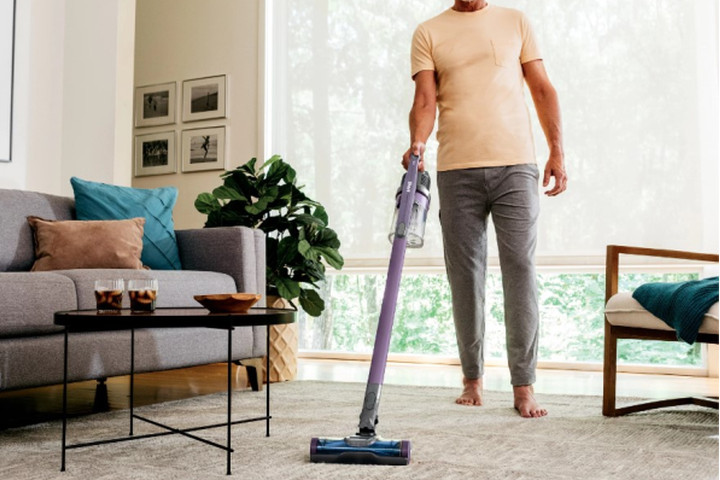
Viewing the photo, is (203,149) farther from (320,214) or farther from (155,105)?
(320,214)

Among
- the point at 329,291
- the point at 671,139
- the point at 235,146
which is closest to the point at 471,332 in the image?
the point at 671,139

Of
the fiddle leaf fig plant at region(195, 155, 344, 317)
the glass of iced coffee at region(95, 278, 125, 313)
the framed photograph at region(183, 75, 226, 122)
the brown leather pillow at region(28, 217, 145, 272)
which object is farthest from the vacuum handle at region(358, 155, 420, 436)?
the framed photograph at region(183, 75, 226, 122)

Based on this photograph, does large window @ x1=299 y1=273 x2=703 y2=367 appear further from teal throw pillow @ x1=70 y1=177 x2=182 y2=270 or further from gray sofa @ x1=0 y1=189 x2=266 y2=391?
teal throw pillow @ x1=70 y1=177 x2=182 y2=270

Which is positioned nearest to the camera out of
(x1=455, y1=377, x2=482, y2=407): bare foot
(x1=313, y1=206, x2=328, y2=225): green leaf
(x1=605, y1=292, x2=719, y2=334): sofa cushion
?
(x1=605, y1=292, x2=719, y2=334): sofa cushion

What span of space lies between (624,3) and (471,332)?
232 centimetres

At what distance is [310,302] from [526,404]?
1.43m

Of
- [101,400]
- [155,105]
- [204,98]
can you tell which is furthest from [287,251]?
[155,105]

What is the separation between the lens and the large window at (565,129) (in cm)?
402

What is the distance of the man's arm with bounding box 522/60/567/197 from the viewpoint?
275 centimetres

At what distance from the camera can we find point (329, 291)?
5062mm

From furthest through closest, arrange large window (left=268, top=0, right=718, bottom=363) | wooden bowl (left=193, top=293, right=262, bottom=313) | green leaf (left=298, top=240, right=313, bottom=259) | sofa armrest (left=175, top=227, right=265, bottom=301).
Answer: large window (left=268, top=0, right=718, bottom=363) → green leaf (left=298, top=240, right=313, bottom=259) → sofa armrest (left=175, top=227, right=265, bottom=301) → wooden bowl (left=193, top=293, right=262, bottom=313)

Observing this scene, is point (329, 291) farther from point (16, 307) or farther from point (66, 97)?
point (16, 307)

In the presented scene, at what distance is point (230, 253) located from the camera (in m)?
3.18

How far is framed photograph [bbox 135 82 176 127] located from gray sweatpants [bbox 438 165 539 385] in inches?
124
